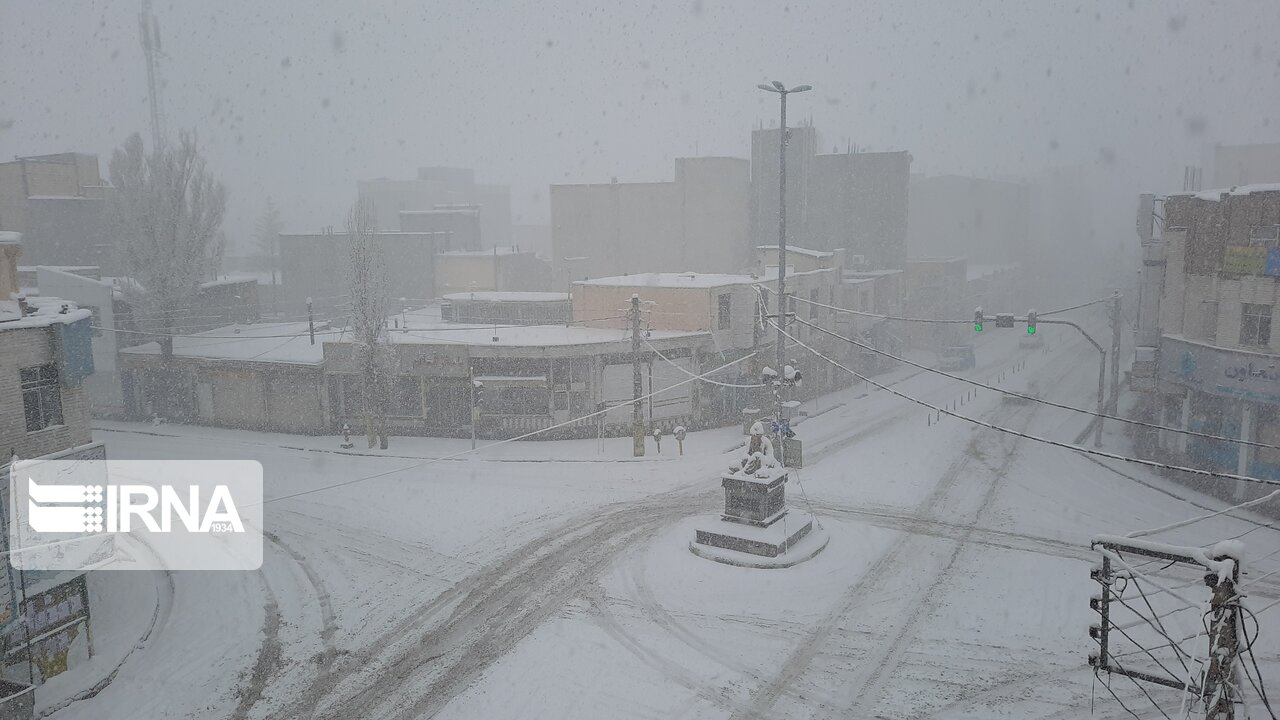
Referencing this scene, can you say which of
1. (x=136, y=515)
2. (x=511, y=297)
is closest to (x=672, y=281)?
(x=511, y=297)

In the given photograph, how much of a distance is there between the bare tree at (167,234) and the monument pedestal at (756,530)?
27.3 m

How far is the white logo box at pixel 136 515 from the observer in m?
14.9

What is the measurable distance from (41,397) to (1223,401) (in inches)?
1267

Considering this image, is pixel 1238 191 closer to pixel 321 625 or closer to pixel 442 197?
pixel 321 625

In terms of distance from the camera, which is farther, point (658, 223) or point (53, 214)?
point (658, 223)

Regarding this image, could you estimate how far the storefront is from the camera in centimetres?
2331

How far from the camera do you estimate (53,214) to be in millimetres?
47344

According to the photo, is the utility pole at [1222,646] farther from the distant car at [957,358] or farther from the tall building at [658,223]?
the tall building at [658,223]

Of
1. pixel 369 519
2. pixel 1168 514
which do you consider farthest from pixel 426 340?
pixel 1168 514

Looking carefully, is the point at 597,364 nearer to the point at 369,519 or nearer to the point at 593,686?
the point at 369,519

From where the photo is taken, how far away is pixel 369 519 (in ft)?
71.1

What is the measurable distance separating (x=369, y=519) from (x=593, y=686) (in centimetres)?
1091

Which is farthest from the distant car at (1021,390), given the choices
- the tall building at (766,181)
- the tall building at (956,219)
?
the tall building at (956,219)

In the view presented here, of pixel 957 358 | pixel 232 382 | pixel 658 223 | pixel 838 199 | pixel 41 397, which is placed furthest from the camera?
pixel 838 199
